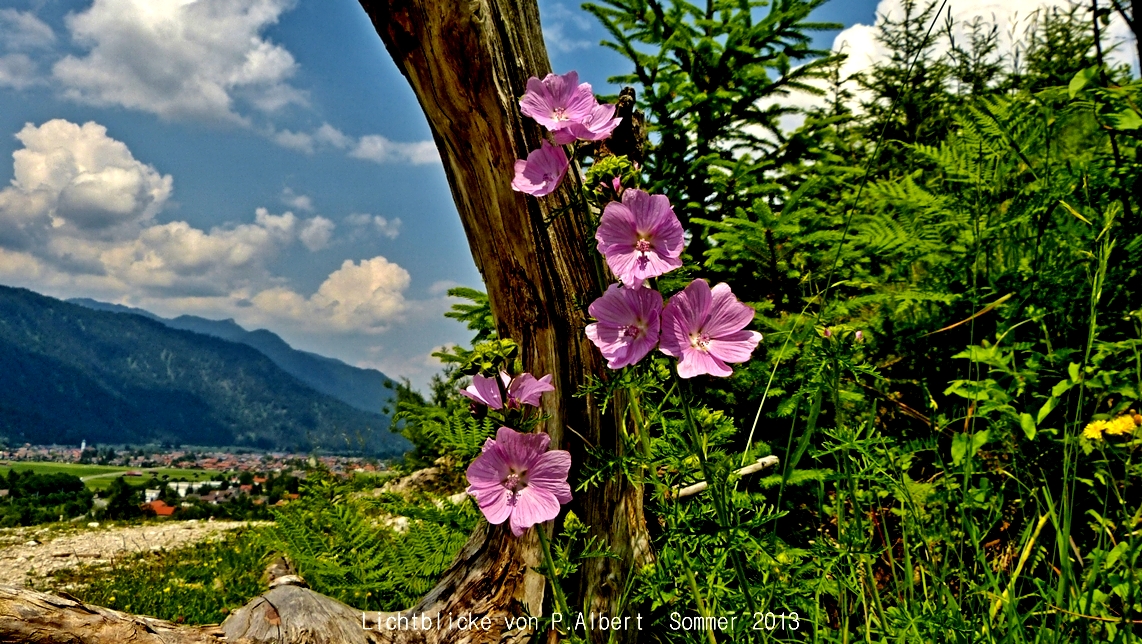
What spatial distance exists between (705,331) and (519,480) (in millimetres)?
423

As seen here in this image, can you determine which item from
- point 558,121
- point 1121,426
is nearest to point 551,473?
point 558,121

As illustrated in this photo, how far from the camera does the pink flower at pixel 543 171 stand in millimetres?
1320

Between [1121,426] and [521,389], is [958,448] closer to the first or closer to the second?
[1121,426]

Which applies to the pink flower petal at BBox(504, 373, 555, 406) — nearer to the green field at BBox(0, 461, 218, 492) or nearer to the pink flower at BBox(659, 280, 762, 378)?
the pink flower at BBox(659, 280, 762, 378)

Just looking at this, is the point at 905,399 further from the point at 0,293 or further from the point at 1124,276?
the point at 0,293

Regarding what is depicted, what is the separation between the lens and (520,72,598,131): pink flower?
1341 millimetres

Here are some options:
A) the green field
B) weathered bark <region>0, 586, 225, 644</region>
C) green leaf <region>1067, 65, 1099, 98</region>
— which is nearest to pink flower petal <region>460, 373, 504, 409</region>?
weathered bark <region>0, 586, 225, 644</region>

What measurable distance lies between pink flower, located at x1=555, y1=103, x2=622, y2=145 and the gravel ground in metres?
9.30

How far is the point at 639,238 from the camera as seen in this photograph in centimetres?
114

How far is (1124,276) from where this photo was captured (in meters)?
2.17

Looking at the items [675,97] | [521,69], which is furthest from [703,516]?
[675,97]

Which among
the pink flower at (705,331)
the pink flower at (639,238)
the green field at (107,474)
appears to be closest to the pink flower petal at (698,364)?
the pink flower at (705,331)

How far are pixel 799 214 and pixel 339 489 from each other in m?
2.79

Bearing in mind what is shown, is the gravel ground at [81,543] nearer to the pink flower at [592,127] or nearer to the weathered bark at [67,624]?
the weathered bark at [67,624]
